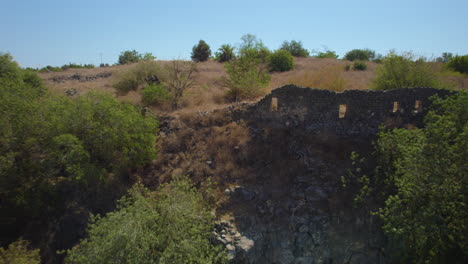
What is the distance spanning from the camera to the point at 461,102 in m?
8.52

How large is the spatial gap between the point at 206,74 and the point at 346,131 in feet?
58.5

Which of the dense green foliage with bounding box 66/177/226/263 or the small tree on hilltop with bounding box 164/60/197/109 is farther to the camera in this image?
the small tree on hilltop with bounding box 164/60/197/109

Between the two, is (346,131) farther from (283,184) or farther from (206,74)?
(206,74)

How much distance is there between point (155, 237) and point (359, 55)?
3787 centimetres

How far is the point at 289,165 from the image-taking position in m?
12.3

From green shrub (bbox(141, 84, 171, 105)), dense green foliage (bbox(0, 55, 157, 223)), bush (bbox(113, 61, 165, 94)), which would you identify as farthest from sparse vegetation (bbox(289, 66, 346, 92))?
bush (bbox(113, 61, 165, 94))

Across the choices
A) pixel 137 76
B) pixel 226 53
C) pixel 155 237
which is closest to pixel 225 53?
pixel 226 53

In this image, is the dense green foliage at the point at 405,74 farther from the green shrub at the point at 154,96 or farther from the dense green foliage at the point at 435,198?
the green shrub at the point at 154,96

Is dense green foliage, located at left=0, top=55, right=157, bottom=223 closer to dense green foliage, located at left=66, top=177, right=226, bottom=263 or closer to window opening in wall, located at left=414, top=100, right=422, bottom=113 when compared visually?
dense green foliage, located at left=66, top=177, right=226, bottom=263

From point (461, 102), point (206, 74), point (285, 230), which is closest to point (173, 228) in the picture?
point (285, 230)

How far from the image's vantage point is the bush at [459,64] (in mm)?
20344

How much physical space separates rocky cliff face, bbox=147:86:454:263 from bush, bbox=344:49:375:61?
93.5 ft

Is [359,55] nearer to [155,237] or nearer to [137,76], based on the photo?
[137,76]

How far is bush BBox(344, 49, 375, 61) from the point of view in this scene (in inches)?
1501
